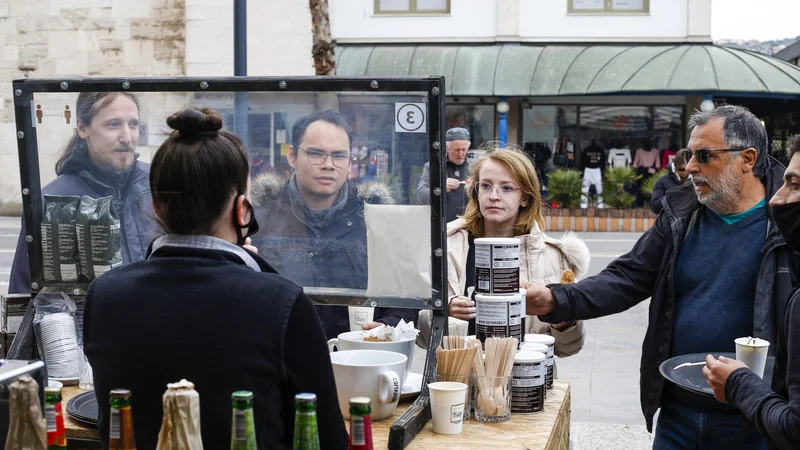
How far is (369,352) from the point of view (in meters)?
2.77

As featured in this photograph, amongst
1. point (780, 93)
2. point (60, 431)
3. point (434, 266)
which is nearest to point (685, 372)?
point (434, 266)

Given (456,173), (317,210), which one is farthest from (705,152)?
(456,173)

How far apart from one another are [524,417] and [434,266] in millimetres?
555

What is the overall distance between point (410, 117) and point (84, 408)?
1.33m

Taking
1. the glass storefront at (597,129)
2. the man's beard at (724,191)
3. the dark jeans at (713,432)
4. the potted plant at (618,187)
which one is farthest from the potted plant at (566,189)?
the dark jeans at (713,432)

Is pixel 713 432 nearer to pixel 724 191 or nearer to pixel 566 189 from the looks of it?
pixel 724 191

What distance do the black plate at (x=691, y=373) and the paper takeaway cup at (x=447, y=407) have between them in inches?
30.7

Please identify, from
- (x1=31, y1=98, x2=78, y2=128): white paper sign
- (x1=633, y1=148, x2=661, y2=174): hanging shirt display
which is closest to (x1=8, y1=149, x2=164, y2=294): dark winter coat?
(x1=31, y1=98, x2=78, y2=128): white paper sign

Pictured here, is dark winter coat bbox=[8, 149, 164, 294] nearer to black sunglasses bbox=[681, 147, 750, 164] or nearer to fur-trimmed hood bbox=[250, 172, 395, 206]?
fur-trimmed hood bbox=[250, 172, 395, 206]

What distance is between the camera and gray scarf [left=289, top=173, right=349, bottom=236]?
302cm

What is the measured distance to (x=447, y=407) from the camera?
8.50 ft

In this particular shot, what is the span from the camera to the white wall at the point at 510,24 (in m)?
20.4

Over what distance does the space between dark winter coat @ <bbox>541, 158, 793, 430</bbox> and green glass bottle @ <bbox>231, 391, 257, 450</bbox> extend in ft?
6.66

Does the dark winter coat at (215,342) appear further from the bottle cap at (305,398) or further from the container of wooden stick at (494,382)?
the container of wooden stick at (494,382)
